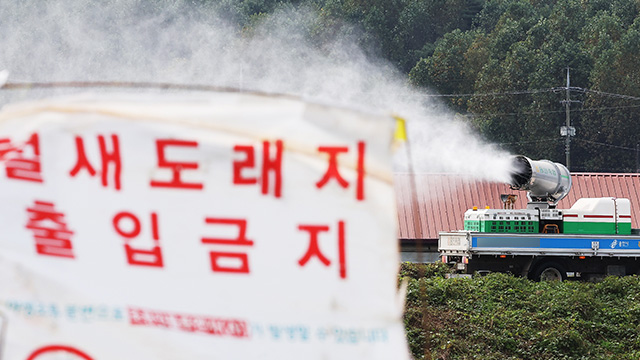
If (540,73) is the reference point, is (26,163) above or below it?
above

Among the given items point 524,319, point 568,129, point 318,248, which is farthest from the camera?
point 568,129

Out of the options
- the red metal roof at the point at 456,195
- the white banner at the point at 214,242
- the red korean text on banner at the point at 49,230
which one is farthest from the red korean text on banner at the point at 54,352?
the red metal roof at the point at 456,195

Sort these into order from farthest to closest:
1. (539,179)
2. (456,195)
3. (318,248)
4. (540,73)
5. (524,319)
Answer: (540,73) < (456,195) < (539,179) < (524,319) < (318,248)

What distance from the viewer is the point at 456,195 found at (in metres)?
29.6

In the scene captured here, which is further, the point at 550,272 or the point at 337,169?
the point at 550,272

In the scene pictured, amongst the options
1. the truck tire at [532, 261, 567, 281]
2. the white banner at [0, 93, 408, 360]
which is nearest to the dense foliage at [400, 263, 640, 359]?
the truck tire at [532, 261, 567, 281]

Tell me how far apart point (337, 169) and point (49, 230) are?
113 cm

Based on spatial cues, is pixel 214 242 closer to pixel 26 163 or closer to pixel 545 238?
pixel 26 163

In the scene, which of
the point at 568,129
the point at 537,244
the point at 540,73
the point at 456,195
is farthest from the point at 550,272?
the point at 540,73

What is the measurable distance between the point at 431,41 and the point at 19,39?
42506 millimetres

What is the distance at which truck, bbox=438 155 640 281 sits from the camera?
727 inches

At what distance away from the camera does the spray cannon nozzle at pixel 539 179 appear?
62.0ft

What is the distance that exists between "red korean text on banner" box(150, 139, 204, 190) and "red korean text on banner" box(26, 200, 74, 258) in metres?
0.39

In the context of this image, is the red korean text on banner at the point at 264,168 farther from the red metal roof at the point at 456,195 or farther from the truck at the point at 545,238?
the red metal roof at the point at 456,195
